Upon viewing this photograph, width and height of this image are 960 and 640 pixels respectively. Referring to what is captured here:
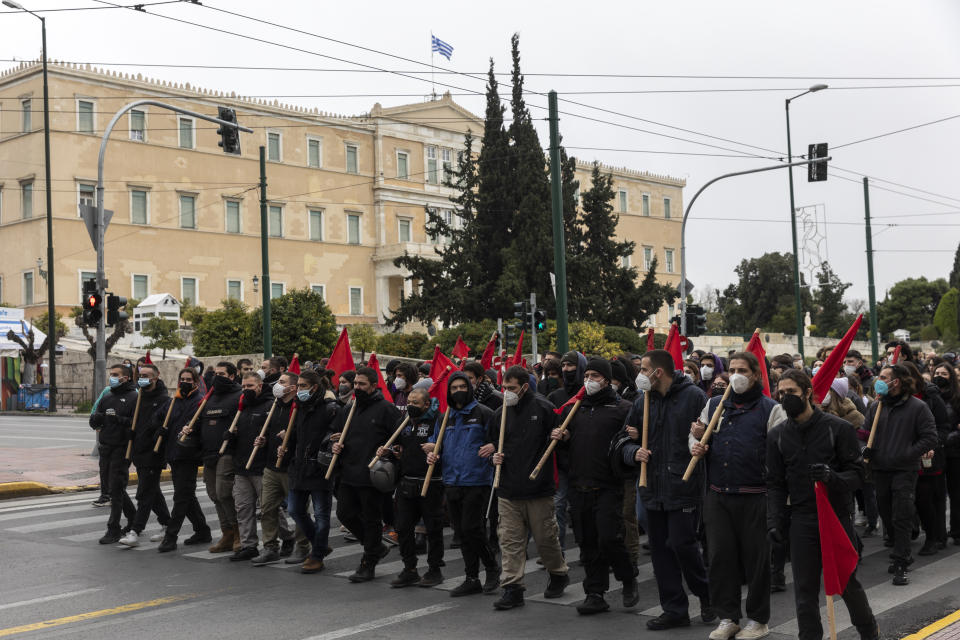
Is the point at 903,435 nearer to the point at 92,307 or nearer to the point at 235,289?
the point at 92,307

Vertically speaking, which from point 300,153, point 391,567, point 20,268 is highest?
point 300,153

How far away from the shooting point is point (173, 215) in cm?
5653

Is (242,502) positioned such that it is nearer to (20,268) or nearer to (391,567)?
(391,567)

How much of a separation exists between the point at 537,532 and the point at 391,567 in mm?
2253

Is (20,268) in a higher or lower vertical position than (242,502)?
higher

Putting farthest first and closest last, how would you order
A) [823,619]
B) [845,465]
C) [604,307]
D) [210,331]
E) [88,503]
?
[604,307], [210,331], [88,503], [823,619], [845,465]

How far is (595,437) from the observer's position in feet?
26.1

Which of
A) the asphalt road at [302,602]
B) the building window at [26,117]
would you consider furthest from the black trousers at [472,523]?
the building window at [26,117]

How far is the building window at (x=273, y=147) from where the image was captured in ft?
199

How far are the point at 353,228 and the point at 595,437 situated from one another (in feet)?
192

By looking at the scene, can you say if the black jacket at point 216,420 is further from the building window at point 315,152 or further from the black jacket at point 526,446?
the building window at point 315,152

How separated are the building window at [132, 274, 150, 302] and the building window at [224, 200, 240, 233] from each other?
5883 millimetres

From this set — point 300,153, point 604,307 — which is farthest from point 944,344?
point 300,153

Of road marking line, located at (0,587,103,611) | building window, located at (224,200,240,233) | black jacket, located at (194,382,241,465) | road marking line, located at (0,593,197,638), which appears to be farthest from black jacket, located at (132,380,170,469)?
building window, located at (224,200,240,233)
